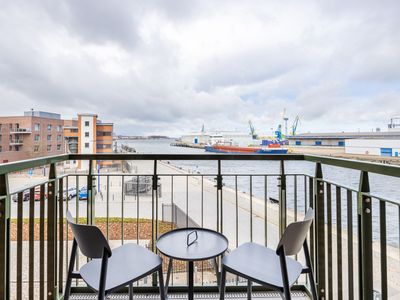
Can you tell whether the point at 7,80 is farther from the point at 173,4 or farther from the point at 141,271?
the point at 141,271

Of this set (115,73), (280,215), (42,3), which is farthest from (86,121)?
(280,215)

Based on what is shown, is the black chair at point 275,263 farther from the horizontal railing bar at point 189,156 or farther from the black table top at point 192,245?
the horizontal railing bar at point 189,156

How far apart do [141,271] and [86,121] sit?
7.02 meters

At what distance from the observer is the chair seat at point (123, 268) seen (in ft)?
3.81

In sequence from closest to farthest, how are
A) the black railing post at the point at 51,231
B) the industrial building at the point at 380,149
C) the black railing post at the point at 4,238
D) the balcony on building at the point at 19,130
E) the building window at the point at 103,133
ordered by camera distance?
the black railing post at the point at 4,238, the black railing post at the point at 51,231, the industrial building at the point at 380,149, the building window at the point at 103,133, the balcony on building at the point at 19,130

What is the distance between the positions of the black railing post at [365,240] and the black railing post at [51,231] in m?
2.02

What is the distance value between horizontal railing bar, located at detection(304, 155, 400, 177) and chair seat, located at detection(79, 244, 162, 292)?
1279mm

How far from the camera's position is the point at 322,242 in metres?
1.75

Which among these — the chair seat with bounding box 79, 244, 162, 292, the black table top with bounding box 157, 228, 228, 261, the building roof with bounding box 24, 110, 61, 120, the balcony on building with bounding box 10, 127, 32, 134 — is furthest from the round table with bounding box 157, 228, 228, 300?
the balcony on building with bounding box 10, 127, 32, 134

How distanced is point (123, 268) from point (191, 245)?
41 centimetres

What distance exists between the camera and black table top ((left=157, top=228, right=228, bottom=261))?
4.12 feet

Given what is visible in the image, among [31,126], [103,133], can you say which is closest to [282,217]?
[103,133]

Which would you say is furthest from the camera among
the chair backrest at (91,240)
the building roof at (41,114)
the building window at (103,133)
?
the building roof at (41,114)

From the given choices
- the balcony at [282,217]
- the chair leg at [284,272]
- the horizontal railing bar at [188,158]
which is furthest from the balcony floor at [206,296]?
the horizontal railing bar at [188,158]
